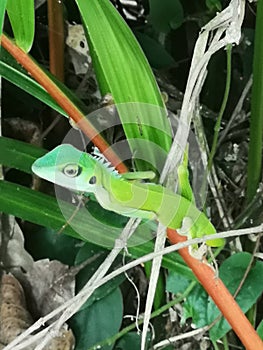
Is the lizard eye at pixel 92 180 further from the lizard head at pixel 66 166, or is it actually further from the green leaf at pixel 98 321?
the green leaf at pixel 98 321

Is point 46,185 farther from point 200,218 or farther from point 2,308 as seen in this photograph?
point 200,218

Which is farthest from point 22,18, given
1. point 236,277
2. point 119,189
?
point 236,277

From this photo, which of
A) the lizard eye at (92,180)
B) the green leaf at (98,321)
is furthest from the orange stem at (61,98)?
the green leaf at (98,321)

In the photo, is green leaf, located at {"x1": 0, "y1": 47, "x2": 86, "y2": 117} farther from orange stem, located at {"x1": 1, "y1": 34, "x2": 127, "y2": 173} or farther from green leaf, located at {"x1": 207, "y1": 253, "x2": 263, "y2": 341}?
green leaf, located at {"x1": 207, "y1": 253, "x2": 263, "y2": 341}

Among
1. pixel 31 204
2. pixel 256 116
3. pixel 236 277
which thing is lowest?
pixel 236 277

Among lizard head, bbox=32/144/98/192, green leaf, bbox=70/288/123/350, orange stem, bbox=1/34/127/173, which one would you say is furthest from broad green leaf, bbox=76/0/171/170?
green leaf, bbox=70/288/123/350

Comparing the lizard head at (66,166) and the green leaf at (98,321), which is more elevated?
the lizard head at (66,166)

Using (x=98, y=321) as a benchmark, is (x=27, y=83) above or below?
above

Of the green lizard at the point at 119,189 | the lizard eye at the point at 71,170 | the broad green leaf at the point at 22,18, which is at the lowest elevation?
the green lizard at the point at 119,189

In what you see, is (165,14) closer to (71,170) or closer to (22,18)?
(22,18)
